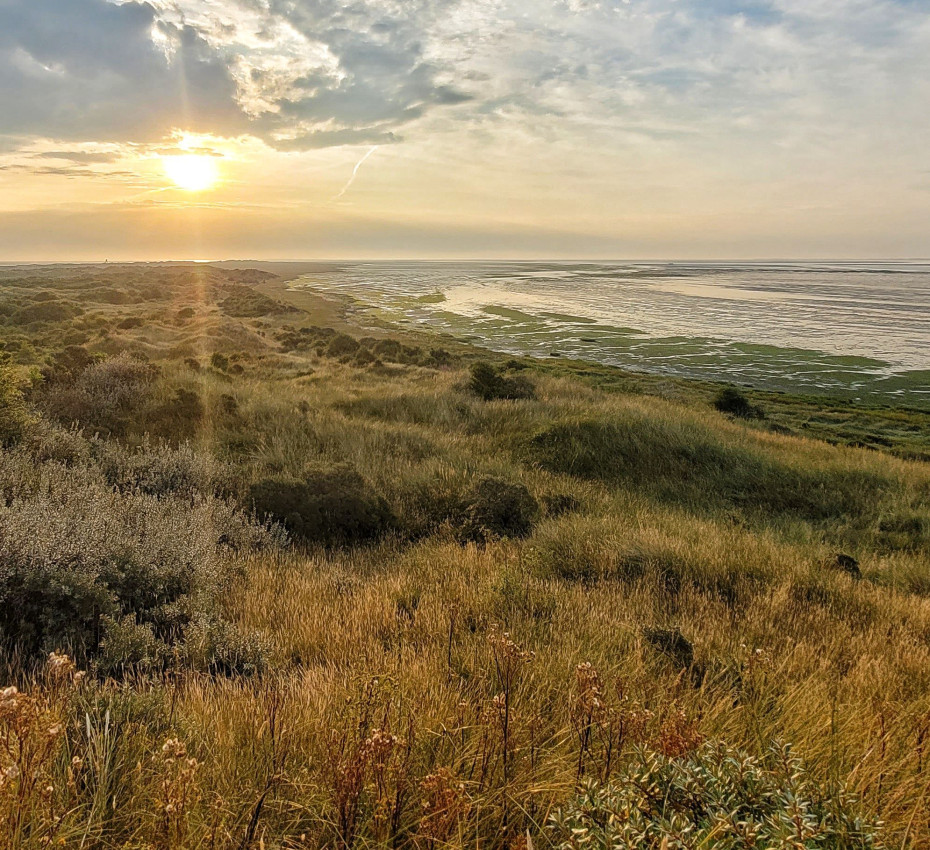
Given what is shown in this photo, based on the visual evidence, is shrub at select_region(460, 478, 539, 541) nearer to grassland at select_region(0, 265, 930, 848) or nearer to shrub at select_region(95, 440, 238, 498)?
grassland at select_region(0, 265, 930, 848)

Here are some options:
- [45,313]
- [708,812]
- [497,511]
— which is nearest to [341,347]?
[45,313]

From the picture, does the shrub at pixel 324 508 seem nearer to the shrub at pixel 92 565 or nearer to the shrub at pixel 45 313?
the shrub at pixel 92 565

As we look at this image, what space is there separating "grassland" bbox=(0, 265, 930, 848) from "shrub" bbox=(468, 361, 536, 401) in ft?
16.1

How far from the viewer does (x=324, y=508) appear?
7816 millimetres

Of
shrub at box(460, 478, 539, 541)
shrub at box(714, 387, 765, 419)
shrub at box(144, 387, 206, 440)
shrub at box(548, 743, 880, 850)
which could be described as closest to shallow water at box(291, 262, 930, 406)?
shrub at box(714, 387, 765, 419)

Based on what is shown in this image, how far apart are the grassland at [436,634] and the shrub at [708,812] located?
0.6 inches

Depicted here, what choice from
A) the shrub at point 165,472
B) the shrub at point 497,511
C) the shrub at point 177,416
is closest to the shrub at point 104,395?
the shrub at point 177,416

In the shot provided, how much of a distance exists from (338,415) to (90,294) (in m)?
57.6

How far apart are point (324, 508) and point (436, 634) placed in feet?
13.5

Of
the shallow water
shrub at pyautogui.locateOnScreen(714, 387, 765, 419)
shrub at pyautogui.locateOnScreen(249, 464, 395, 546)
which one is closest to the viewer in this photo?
shrub at pyautogui.locateOnScreen(249, 464, 395, 546)

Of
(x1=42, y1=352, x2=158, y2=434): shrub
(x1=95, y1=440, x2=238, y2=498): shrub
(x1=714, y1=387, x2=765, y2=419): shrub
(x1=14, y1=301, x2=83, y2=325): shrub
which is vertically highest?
(x1=14, y1=301, x2=83, y2=325): shrub

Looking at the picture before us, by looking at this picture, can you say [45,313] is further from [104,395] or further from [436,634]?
[436,634]

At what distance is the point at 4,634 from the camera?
12.3 feet

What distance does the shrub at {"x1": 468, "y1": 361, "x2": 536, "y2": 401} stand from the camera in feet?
59.5
